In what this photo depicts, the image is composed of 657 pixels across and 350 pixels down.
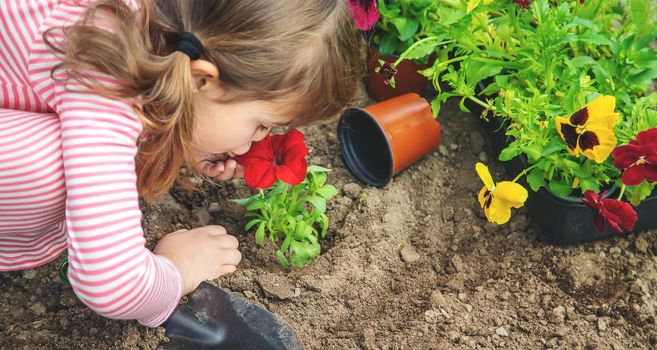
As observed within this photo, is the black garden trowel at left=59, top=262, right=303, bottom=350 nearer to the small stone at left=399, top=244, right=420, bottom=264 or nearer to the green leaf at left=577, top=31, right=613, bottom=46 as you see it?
the small stone at left=399, top=244, right=420, bottom=264

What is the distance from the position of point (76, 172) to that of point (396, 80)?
1.22 meters

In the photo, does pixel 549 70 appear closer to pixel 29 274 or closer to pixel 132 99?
pixel 132 99

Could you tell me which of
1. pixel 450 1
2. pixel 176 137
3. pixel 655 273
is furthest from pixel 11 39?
pixel 655 273

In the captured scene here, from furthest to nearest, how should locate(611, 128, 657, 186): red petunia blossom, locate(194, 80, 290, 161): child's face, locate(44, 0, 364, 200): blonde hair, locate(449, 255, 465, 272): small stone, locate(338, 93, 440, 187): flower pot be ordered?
locate(338, 93, 440, 187): flower pot
locate(449, 255, 465, 272): small stone
locate(611, 128, 657, 186): red petunia blossom
locate(194, 80, 290, 161): child's face
locate(44, 0, 364, 200): blonde hair

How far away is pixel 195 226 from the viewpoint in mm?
1975

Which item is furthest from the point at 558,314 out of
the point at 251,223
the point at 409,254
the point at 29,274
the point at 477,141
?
the point at 29,274

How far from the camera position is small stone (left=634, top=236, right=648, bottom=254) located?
1.95 meters

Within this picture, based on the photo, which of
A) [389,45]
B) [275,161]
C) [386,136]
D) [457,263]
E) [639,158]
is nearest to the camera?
[639,158]

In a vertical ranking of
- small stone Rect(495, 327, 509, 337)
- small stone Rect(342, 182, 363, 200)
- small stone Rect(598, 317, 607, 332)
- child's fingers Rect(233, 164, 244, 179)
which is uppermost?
child's fingers Rect(233, 164, 244, 179)

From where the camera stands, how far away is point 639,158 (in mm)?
1608

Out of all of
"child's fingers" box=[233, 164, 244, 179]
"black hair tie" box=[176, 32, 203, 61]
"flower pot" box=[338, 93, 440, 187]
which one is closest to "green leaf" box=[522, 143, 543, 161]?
"flower pot" box=[338, 93, 440, 187]

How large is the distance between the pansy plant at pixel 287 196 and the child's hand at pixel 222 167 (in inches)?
2.3

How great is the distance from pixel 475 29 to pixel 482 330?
2.72 feet

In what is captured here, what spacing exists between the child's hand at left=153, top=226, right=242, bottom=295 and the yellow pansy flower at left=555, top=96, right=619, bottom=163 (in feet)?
2.88
